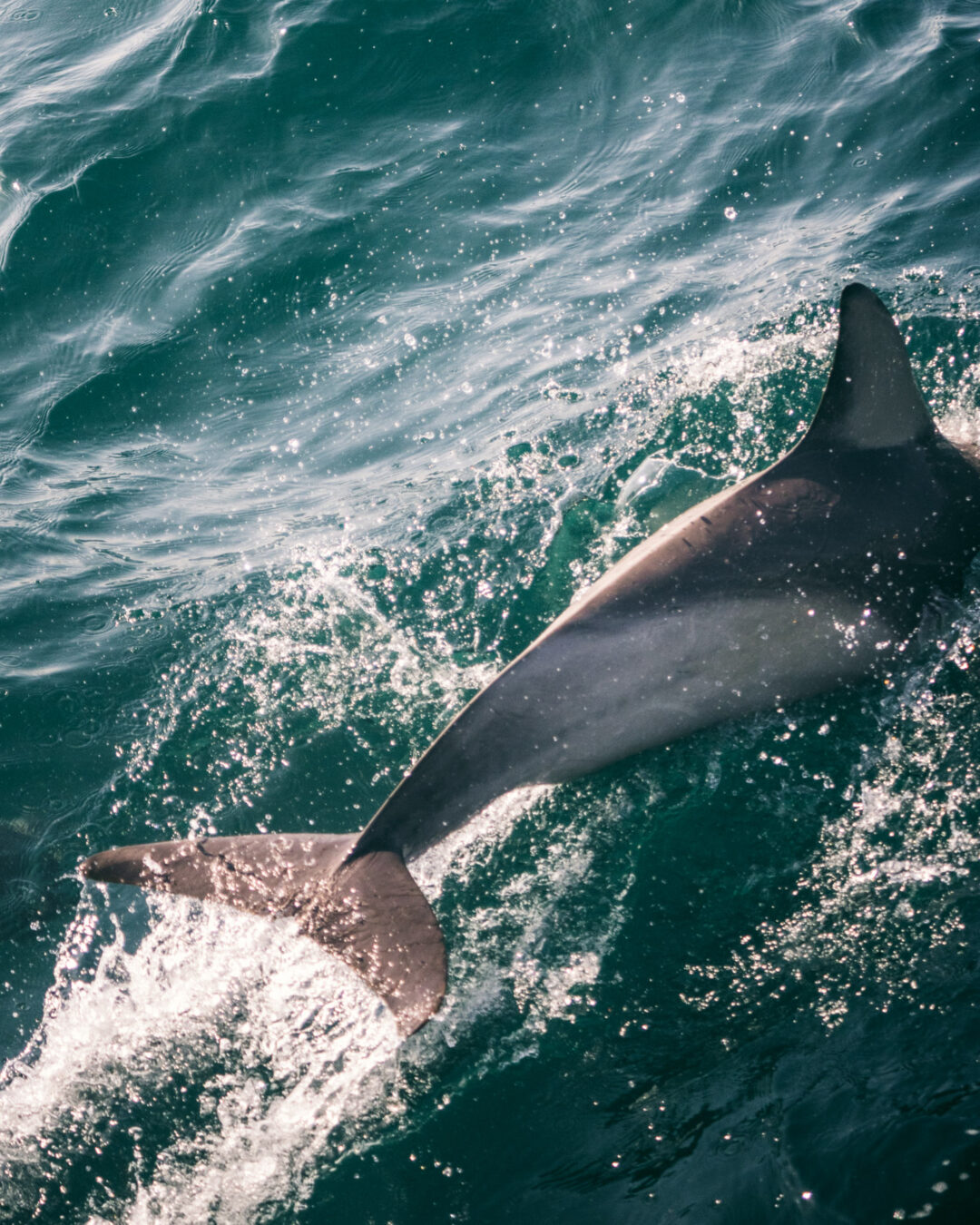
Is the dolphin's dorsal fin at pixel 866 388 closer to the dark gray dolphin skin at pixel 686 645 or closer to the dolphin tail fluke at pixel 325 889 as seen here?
the dark gray dolphin skin at pixel 686 645

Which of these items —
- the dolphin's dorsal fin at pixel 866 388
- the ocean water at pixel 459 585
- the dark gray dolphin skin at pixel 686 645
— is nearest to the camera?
the ocean water at pixel 459 585

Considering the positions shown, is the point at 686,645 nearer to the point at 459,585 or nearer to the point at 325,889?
the point at 325,889

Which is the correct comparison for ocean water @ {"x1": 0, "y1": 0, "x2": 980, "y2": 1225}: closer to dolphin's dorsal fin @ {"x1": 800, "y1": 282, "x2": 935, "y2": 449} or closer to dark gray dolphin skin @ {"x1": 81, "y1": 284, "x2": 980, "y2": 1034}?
dark gray dolphin skin @ {"x1": 81, "y1": 284, "x2": 980, "y2": 1034}

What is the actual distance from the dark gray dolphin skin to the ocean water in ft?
1.11

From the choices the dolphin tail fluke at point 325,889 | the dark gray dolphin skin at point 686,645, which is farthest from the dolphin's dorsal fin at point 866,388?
the dolphin tail fluke at point 325,889

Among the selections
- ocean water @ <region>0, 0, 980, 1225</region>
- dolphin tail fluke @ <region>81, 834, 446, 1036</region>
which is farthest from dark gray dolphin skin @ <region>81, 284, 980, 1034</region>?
ocean water @ <region>0, 0, 980, 1225</region>

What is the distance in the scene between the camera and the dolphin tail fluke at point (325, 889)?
12.9 ft

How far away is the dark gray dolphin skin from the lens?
4352 mm

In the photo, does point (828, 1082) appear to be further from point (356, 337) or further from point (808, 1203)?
point (356, 337)

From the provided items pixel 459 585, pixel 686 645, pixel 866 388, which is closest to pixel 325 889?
pixel 686 645

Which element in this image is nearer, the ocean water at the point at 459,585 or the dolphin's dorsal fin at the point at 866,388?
the ocean water at the point at 459,585

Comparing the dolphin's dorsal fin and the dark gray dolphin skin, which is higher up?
the dolphin's dorsal fin

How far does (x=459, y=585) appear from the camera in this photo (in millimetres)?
6875

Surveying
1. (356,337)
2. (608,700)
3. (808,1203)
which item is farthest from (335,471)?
(808,1203)
